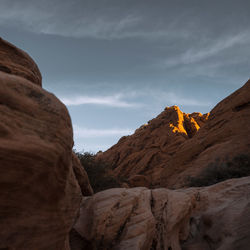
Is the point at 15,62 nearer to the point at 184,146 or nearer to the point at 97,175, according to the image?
the point at 97,175

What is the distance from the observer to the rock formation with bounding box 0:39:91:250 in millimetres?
2658

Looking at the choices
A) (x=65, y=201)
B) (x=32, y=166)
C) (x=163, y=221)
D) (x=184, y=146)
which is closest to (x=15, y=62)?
(x=32, y=166)

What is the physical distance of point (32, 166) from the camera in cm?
278

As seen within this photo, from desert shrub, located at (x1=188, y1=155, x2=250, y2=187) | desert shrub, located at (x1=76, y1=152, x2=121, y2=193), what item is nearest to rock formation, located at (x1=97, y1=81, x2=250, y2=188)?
desert shrub, located at (x1=188, y1=155, x2=250, y2=187)

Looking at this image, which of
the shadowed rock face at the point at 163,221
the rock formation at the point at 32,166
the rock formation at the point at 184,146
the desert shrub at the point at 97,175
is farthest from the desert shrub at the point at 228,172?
the rock formation at the point at 32,166

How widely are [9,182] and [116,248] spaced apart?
3360mm

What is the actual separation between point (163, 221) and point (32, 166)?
185 inches

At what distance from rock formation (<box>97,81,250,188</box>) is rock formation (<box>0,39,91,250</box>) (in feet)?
43.8

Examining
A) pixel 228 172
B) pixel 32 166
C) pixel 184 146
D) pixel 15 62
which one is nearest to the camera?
pixel 32 166

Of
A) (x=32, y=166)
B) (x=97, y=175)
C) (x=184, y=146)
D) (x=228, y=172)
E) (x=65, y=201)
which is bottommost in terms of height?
(x=228, y=172)

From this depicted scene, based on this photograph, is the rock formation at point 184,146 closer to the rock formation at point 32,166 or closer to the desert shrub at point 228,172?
the desert shrub at point 228,172

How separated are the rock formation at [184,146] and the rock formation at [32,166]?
13.4 metres

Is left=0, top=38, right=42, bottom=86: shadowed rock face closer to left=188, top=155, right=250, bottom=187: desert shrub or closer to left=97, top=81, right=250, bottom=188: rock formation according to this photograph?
left=188, top=155, right=250, bottom=187: desert shrub

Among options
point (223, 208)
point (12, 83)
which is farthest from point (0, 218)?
point (223, 208)
